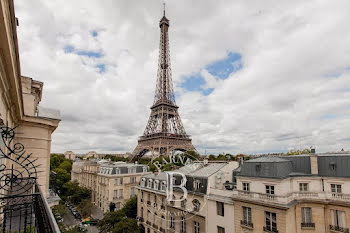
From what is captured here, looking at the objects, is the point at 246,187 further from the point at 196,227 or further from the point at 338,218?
the point at 196,227

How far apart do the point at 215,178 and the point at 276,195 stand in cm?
598

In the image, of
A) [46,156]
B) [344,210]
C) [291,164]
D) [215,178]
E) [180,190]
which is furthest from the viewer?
[180,190]

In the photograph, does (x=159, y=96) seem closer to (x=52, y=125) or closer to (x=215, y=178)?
(x=215, y=178)

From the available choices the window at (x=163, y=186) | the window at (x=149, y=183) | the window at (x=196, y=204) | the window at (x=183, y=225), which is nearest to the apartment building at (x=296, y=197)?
the window at (x=196, y=204)

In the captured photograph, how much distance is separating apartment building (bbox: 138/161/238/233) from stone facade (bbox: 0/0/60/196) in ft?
43.4

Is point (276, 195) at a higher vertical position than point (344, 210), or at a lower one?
higher

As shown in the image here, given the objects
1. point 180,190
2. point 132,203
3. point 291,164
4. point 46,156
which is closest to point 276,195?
point 291,164

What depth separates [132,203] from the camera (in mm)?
29672

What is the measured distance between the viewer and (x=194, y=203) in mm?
19594

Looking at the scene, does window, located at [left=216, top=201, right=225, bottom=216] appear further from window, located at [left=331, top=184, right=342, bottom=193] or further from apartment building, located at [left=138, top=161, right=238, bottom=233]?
window, located at [left=331, top=184, right=342, bottom=193]

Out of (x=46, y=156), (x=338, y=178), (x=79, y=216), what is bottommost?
(x=79, y=216)

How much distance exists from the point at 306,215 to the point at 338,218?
197cm

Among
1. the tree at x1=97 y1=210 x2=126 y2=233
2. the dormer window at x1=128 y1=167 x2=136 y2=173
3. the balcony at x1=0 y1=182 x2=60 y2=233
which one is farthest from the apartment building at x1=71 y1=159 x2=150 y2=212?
the balcony at x1=0 y1=182 x2=60 y2=233

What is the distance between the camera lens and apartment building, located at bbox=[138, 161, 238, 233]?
694 inches
